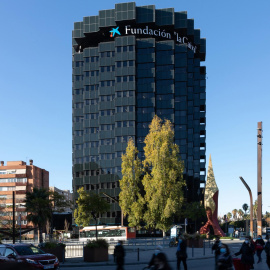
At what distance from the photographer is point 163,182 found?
64812 mm

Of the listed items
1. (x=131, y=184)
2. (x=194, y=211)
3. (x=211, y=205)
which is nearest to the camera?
(x=131, y=184)

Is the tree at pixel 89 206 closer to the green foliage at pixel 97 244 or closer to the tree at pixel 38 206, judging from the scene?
the tree at pixel 38 206

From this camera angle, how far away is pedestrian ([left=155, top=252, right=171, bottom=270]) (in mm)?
13116

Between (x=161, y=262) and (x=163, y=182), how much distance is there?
5178 centimetres

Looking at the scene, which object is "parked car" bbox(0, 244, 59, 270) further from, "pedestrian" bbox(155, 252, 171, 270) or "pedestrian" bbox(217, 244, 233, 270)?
"pedestrian" bbox(217, 244, 233, 270)

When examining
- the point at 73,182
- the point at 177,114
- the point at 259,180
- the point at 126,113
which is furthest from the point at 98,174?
the point at 259,180

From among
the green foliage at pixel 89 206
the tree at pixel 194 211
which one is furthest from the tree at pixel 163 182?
the green foliage at pixel 89 206

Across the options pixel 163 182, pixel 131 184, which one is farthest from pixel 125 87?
pixel 163 182

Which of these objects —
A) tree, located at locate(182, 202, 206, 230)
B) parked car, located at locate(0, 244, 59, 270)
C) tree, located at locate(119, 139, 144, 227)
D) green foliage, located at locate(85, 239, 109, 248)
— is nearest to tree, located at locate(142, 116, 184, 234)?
tree, located at locate(119, 139, 144, 227)

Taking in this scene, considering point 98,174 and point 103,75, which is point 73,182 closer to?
point 98,174

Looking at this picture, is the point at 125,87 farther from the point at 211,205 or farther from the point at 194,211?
the point at 194,211

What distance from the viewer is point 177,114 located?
10862 cm

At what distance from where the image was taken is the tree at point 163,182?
64.4 m

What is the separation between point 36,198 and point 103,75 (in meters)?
50.5
